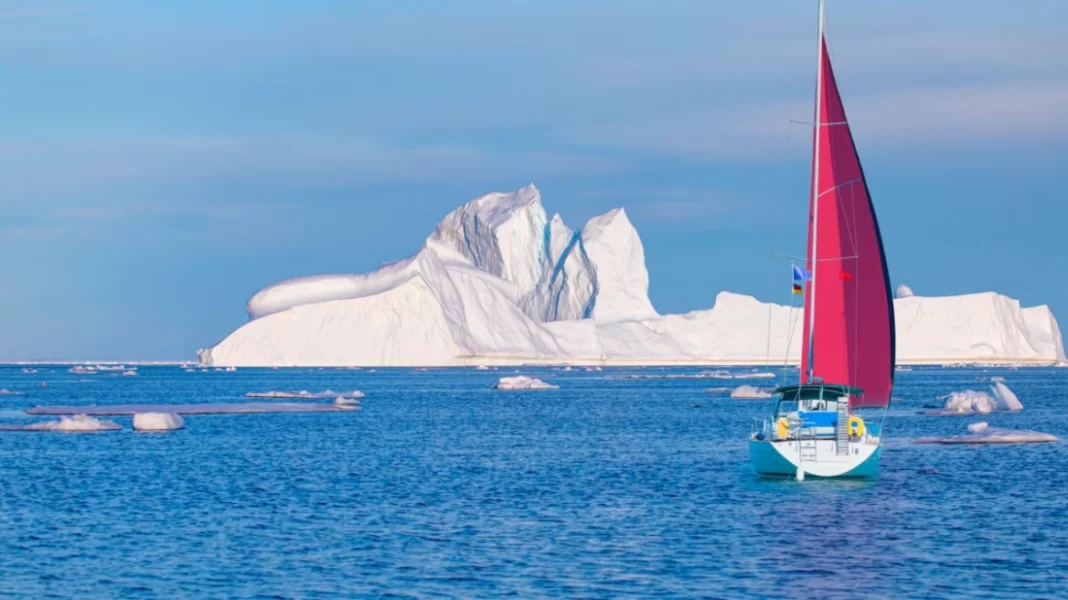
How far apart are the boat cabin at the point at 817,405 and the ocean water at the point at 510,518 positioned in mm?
972

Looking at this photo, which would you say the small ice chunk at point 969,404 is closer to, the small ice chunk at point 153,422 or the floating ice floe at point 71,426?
the small ice chunk at point 153,422

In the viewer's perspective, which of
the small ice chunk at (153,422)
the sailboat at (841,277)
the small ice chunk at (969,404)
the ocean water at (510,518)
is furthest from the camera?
the small ice chunk at (969,404)

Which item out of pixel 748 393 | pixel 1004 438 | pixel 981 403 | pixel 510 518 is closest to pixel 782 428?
pixel 510 518

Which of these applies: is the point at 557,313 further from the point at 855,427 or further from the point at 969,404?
the point at 855,427

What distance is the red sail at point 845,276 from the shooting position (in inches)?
1081

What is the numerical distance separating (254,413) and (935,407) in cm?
2397

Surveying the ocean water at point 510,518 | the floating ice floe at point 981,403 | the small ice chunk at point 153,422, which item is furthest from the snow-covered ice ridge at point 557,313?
the ocean water at point 510,518

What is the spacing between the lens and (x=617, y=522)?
69.3 ft

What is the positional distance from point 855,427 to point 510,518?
7362mm

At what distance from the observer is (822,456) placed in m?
25.3

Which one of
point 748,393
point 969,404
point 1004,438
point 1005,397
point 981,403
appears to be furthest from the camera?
point 748,393

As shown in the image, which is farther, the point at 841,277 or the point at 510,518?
the point at 841,277

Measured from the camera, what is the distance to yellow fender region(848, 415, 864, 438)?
84.8ft

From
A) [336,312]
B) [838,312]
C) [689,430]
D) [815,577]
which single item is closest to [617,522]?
[815,577]
